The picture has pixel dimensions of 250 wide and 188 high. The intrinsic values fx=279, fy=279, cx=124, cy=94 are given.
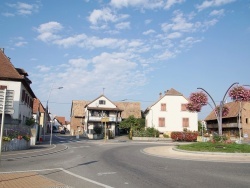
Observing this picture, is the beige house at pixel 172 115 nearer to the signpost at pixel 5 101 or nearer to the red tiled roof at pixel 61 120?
the signpost at pixel 5 101

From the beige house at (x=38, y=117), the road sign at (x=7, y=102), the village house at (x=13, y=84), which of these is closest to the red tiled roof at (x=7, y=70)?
the village house at (x=13, y=84)

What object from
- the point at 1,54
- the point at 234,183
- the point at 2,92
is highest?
the point at 1,54

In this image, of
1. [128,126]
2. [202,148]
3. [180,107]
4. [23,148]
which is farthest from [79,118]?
[202,148]

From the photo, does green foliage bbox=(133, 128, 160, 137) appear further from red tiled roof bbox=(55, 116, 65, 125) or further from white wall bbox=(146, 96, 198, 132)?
red tiled roof bbox=(55, 116, 65, 125)

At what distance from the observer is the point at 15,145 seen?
23.4m

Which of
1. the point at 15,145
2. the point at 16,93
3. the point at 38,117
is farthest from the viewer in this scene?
the point at 38,117

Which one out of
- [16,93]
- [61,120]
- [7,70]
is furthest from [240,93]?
[61,120]

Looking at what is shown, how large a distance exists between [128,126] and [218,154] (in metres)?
39.8

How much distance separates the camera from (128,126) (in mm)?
59250

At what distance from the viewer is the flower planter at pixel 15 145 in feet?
71.9

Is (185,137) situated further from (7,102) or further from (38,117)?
(7,102)

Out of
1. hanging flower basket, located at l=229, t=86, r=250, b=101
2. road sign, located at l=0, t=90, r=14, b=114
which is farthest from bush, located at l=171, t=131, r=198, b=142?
road sign, located at l=0, t=90, r=14, b=114

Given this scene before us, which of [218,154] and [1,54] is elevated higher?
[1,54]

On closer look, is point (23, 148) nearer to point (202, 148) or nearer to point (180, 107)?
point (202, 148)
